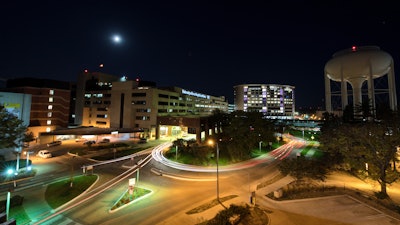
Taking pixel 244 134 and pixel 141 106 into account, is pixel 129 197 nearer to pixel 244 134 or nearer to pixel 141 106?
pixel 244 134

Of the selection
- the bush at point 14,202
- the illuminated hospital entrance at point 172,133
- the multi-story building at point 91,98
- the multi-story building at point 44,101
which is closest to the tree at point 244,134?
the illuminated hospital entrance at point 172,133

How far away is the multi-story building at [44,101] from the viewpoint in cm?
6222

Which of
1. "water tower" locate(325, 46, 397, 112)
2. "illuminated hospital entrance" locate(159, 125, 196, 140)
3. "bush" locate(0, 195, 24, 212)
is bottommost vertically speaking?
"bush" locate(0, 195, 24, 212)

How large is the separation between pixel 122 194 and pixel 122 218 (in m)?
5.90

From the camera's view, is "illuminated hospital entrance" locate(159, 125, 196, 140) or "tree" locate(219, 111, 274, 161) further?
"illuminated hospital entrance" locate(159, 125, 196, 140)

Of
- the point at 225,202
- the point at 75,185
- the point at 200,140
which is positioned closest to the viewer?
the point at 225,202

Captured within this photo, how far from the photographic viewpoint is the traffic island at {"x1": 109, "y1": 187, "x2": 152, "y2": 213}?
828 inches

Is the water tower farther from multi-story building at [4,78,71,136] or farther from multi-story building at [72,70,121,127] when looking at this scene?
multi-story building at [4,78,71,136]

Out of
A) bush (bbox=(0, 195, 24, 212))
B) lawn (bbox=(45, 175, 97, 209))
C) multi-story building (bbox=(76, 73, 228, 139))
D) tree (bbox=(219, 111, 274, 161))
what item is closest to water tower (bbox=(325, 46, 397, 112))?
tree (bbox=(219, 111, 274, 161))

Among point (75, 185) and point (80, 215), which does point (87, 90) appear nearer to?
point (75, 185)

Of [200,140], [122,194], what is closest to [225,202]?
[122,194]

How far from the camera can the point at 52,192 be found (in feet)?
81.7

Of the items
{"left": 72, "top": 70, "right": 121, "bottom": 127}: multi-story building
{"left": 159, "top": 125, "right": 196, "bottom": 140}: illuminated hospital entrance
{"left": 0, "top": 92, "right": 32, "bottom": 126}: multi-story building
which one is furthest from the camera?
{"left": 72, "top": 70, "right": 121, "bottom": 127}: multi-story building

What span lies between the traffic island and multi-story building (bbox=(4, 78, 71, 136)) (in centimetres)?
5571
